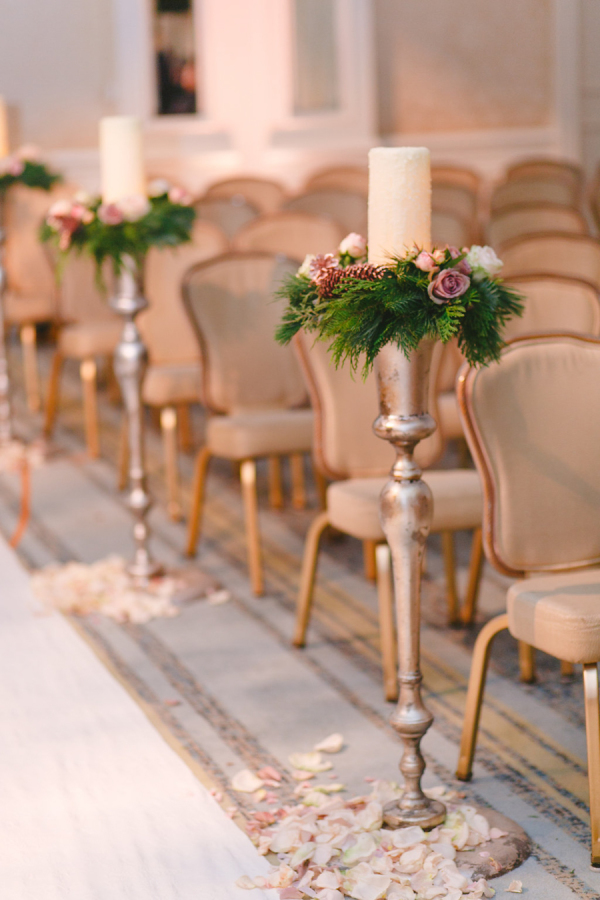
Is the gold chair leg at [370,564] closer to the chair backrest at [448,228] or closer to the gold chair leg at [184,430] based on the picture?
the chair backrest at [448,228]

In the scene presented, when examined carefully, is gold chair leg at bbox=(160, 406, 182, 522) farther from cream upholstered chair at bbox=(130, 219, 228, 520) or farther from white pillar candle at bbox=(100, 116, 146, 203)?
white pillar candle at bbox=(100, 116, 146, 203)

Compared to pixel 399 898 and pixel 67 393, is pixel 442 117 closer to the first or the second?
pixel 67 393

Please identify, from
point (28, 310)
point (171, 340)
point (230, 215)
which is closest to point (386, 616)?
point (171, 340)

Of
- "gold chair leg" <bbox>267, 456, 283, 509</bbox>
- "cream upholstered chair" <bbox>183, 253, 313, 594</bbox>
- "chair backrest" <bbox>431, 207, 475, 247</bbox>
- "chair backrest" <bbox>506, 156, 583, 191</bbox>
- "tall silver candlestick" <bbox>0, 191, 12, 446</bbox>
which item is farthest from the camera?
"chair backrest" <bbox>506, 156, 583, 191</bbox>

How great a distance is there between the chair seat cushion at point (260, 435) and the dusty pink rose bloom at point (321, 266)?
1.66m

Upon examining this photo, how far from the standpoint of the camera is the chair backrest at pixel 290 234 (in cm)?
536

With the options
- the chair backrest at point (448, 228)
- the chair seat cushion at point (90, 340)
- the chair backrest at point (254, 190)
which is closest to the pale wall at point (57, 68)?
the chair backrest at point (254, 190)

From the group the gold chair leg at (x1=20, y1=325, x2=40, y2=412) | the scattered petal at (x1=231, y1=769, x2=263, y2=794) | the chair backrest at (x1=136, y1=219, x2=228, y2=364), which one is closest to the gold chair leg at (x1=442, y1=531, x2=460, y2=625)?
the scattered petal at (x1=231, y1=769, x2=263, y2=794)

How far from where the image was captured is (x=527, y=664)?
3.28 m

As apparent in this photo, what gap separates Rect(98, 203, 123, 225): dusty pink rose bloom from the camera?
381 centimetres

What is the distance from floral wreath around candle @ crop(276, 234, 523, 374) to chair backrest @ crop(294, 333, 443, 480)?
1.14m

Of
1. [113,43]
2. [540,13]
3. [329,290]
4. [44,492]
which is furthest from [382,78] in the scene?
[329,290]

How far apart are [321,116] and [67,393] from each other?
3.11 meters

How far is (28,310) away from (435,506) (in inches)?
149
